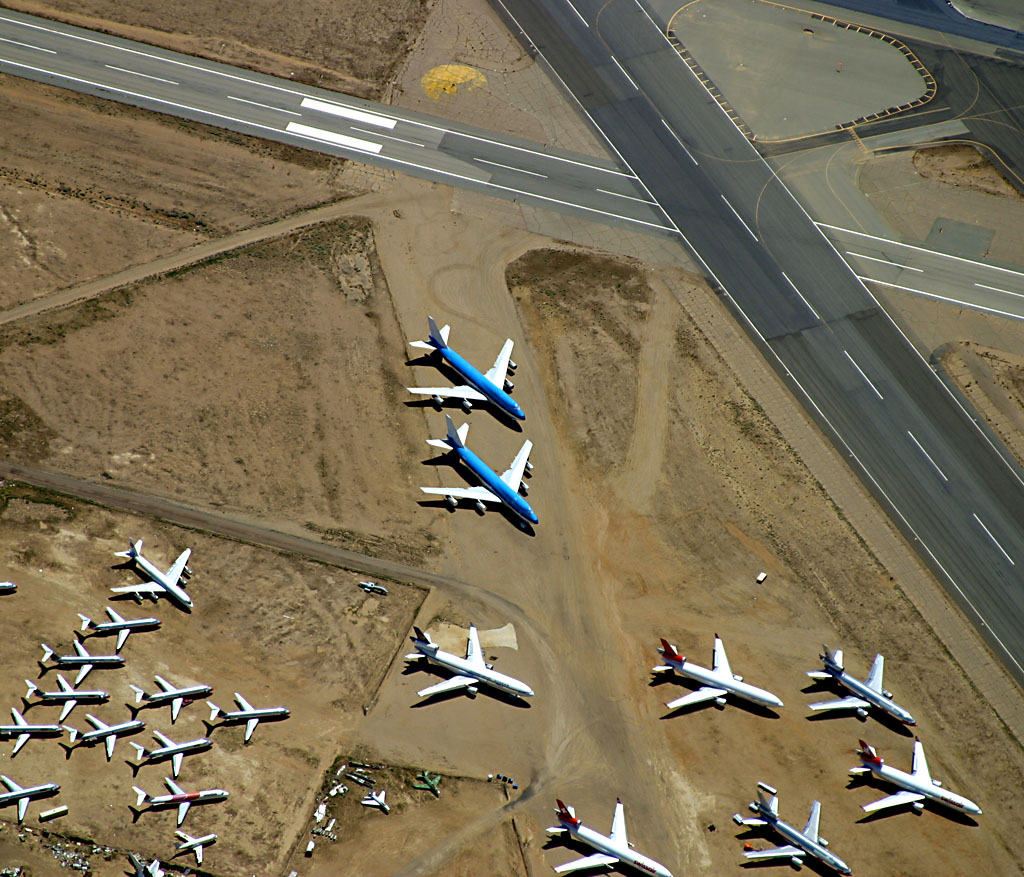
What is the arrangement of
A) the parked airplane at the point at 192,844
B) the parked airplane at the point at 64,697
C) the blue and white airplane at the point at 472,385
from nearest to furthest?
the parked airplane at the point at 192,844, the parked airplane at the point at 64,697, the blue and white airplane at the point at 472,385

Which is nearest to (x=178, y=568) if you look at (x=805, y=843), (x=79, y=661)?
(x=79, y=661)

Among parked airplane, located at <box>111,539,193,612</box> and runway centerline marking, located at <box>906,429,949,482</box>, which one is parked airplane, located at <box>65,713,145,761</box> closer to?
parked airplane, located at <box>111,539,193,612</box>

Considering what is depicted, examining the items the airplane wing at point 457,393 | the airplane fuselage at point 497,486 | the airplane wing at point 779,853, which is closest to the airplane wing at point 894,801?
the airplane wing at point 779,853

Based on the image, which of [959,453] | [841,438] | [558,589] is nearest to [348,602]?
[558,589]

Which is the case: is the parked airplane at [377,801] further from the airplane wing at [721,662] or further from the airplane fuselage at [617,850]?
the airplane wing at [721,662]

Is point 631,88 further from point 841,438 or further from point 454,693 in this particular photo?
point 454,693

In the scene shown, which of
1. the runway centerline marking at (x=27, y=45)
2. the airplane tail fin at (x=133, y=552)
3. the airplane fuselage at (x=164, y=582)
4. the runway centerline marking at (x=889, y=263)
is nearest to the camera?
the airplane fuselage at (x=164, y=582)

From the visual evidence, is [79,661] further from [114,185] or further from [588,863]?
[114,185]
